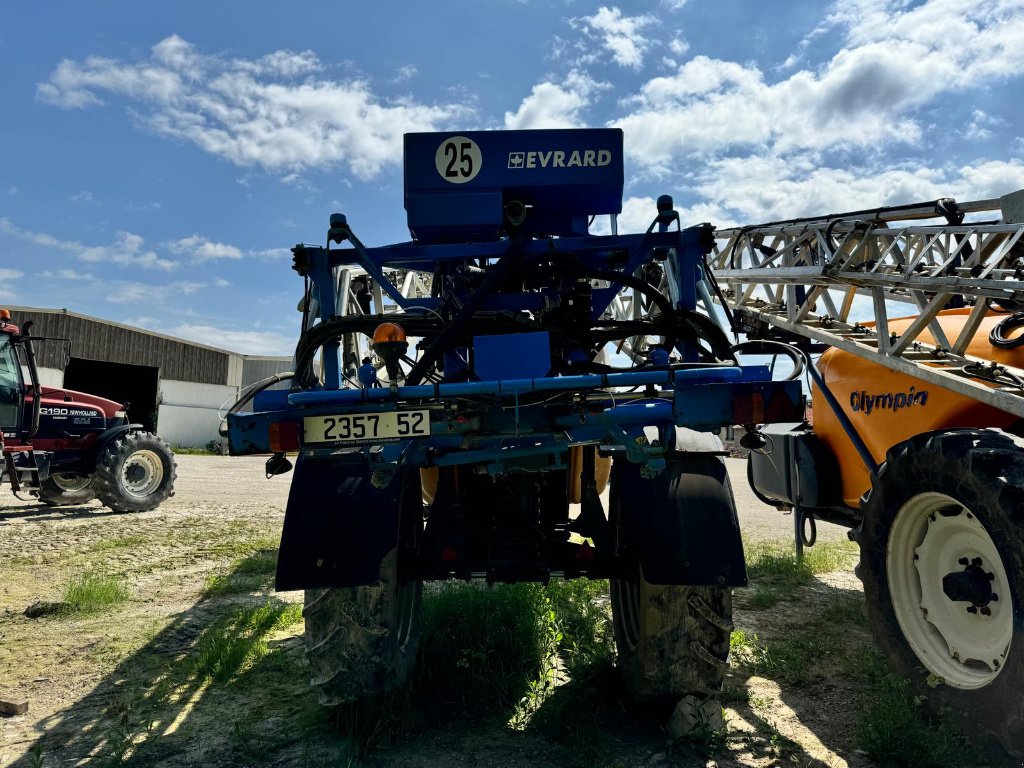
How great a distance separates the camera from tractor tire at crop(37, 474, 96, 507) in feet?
38.1

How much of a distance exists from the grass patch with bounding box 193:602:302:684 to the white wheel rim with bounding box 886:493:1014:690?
13.0ft

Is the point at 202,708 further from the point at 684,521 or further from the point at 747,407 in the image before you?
the point at 747,407

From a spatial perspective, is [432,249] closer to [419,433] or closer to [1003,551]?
[419,433]

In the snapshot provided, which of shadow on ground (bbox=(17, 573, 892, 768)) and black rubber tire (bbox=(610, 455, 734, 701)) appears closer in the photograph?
shadow on ground (bbox=(17, 573, 892, 768))

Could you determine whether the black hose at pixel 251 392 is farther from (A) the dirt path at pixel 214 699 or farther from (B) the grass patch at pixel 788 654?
(B) the grass patch at pixel 788 654

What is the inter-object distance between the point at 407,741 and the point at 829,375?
4768 millimetres

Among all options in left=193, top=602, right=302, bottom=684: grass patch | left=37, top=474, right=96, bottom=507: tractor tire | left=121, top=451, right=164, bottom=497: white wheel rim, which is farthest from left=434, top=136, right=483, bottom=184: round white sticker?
left=37, top=474, right=96, bottom=507: tractor tire

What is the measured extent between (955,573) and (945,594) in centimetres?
22

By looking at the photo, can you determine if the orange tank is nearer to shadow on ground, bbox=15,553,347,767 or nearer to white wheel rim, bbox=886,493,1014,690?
white wheel rim, bbox=886,493,1014,690

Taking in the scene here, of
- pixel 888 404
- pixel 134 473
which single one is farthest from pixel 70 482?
pixel 888 404

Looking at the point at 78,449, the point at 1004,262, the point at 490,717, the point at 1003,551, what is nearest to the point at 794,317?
the point at 1004,262

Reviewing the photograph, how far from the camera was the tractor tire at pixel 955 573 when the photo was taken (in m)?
3.21

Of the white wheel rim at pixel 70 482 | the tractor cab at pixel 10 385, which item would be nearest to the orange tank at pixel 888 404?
the tractor cab at pixel 10 385

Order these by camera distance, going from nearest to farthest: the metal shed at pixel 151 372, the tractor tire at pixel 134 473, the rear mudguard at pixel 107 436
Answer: the tractor tire at pixel 134 473
the rear mudguard at pixel 107 436
the metal shed at pixel 151 372
